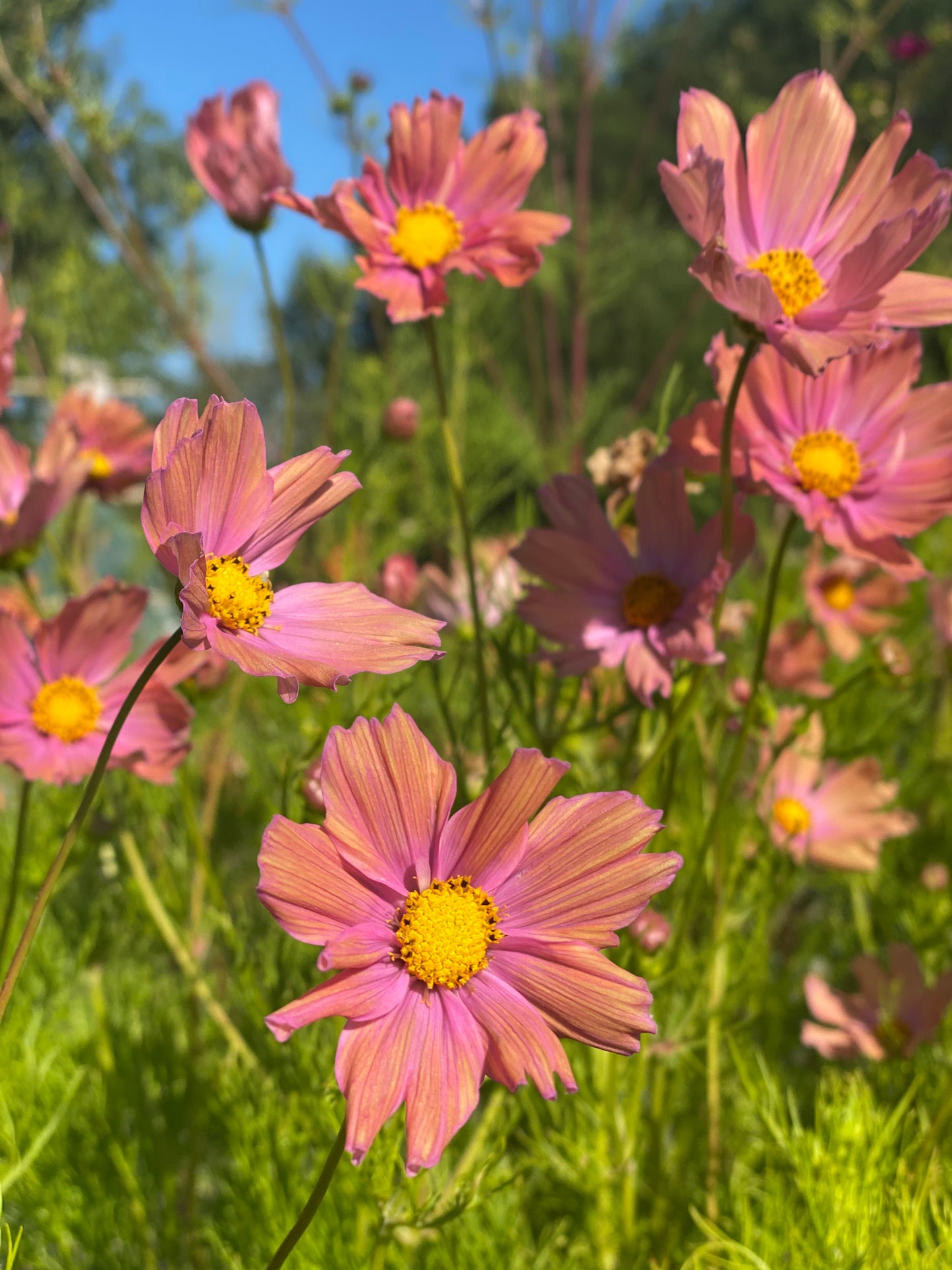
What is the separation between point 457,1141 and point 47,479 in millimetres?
413

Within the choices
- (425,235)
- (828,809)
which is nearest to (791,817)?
(828,809)

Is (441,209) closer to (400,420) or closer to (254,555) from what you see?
(254,555)

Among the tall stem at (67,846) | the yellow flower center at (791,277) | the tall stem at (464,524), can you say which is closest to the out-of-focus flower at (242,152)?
the tall stem at (464,524)

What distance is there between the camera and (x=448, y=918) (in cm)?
28

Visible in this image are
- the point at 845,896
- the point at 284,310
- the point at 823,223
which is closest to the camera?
the point at 823,223

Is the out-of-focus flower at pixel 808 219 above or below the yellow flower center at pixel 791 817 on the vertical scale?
above

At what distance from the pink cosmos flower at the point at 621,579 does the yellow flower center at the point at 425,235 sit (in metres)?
0.13

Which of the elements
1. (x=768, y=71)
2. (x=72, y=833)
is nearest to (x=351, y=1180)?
(x=72, y=833)

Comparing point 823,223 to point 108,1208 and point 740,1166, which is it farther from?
point 108,1208

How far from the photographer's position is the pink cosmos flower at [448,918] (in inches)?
9.8

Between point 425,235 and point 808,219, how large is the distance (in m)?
0.17

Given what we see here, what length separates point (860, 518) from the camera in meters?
0.42

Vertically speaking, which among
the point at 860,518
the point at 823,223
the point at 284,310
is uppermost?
the point at 823,223

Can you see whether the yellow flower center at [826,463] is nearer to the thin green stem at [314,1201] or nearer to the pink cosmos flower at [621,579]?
the pink cosmos flower at [621,579]
